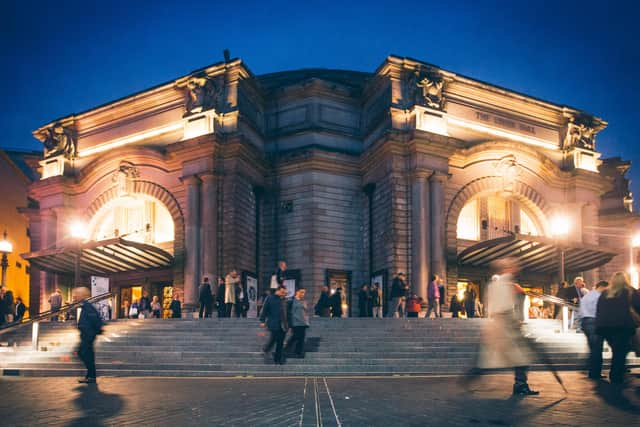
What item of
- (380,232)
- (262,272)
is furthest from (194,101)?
(380,232)

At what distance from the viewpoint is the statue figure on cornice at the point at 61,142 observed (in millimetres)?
31297

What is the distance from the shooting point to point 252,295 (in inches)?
1006

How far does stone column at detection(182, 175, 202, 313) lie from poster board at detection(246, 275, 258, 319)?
2237mm

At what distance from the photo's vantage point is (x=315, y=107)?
28.5 metres

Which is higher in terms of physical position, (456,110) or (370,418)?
(456,110)

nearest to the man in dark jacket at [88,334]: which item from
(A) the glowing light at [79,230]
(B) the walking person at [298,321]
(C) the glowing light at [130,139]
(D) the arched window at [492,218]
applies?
(B) the walking person at [298,321]

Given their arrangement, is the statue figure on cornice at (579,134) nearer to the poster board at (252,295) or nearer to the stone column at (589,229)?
the stone column at (589,229)

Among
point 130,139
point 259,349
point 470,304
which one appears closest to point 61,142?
point 130,139

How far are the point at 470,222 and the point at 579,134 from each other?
28.4ft

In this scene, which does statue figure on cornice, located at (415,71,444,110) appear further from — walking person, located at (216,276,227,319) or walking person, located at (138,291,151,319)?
walking person, located at (138,291,151,319)

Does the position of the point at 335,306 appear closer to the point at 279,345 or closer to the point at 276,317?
the point at 279,345

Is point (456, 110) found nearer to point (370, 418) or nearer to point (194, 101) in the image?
Result: point (194, 101)

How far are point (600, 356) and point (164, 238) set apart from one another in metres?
22.6

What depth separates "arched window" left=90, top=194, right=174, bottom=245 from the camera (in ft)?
94.6
